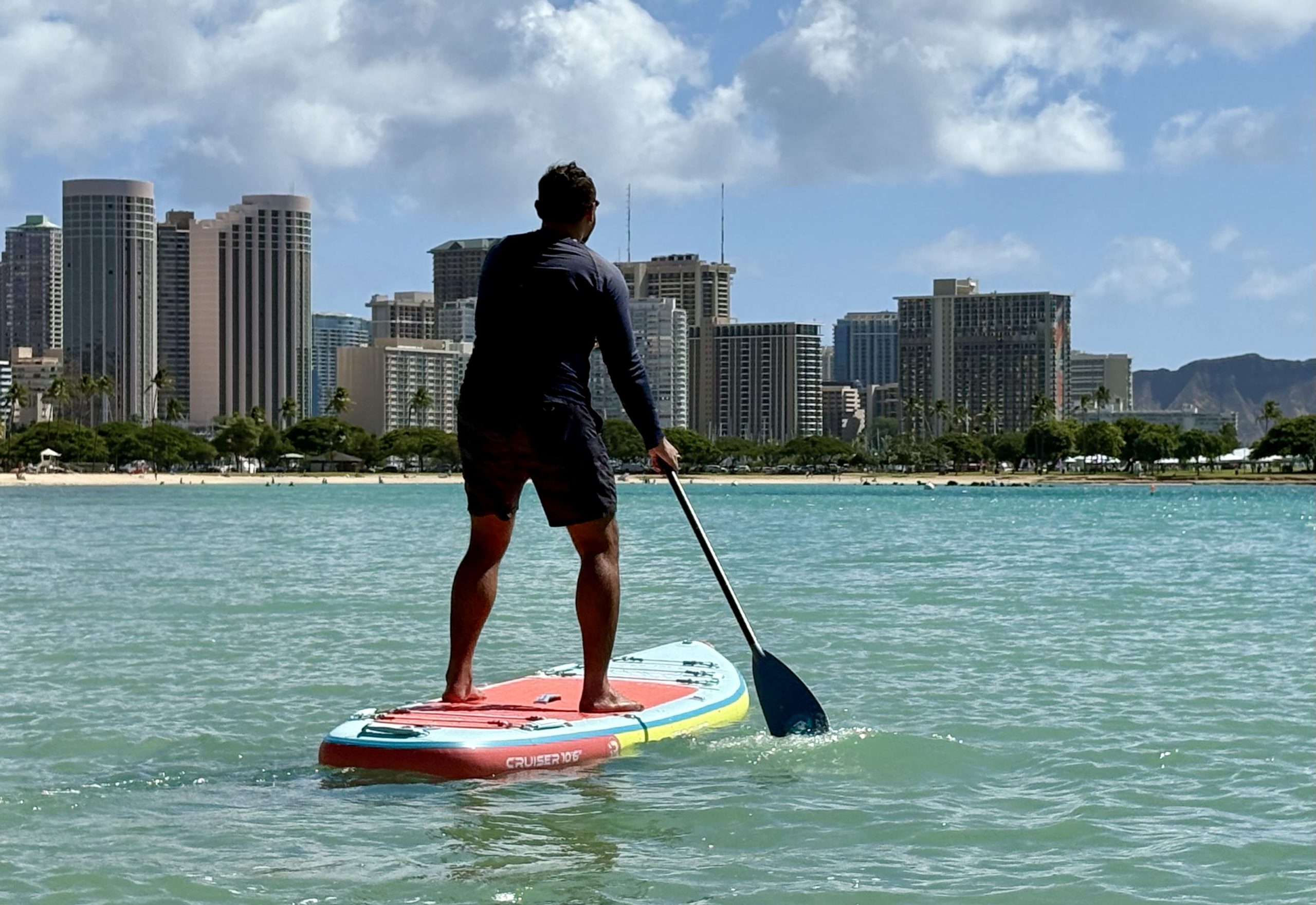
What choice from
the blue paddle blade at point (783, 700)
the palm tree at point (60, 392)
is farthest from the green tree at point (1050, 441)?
the blue paddle blade at point (783, 700)

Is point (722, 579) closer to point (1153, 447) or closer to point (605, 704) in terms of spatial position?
point (605, 704)

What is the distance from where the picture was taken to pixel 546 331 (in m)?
7.66

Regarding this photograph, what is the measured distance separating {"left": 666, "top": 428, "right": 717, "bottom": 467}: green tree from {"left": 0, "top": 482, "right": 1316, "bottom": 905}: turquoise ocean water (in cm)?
15168

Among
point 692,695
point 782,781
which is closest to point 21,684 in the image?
point 692,695

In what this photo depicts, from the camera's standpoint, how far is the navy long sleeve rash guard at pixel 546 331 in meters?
7.64

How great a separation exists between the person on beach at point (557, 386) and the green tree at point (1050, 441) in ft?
541

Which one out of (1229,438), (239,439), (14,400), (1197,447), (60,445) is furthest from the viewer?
(1229,438)

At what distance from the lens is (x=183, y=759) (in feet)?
27.4

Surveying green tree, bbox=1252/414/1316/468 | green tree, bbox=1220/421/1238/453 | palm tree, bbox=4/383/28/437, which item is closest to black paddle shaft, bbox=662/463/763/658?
green tree, bbox=1252/414/1316/468

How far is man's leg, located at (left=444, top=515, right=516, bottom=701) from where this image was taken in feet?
26.1

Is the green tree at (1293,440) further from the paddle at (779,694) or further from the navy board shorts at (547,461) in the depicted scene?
Result: the navy board shorts at (547,461)

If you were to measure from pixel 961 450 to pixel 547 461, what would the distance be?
6873 inches

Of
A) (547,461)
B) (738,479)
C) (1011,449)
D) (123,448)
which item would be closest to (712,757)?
(547,461)

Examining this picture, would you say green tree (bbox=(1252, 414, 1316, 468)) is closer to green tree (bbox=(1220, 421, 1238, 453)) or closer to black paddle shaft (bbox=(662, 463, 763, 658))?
green tree (bbox=(1220, 421, 1238, 453))
